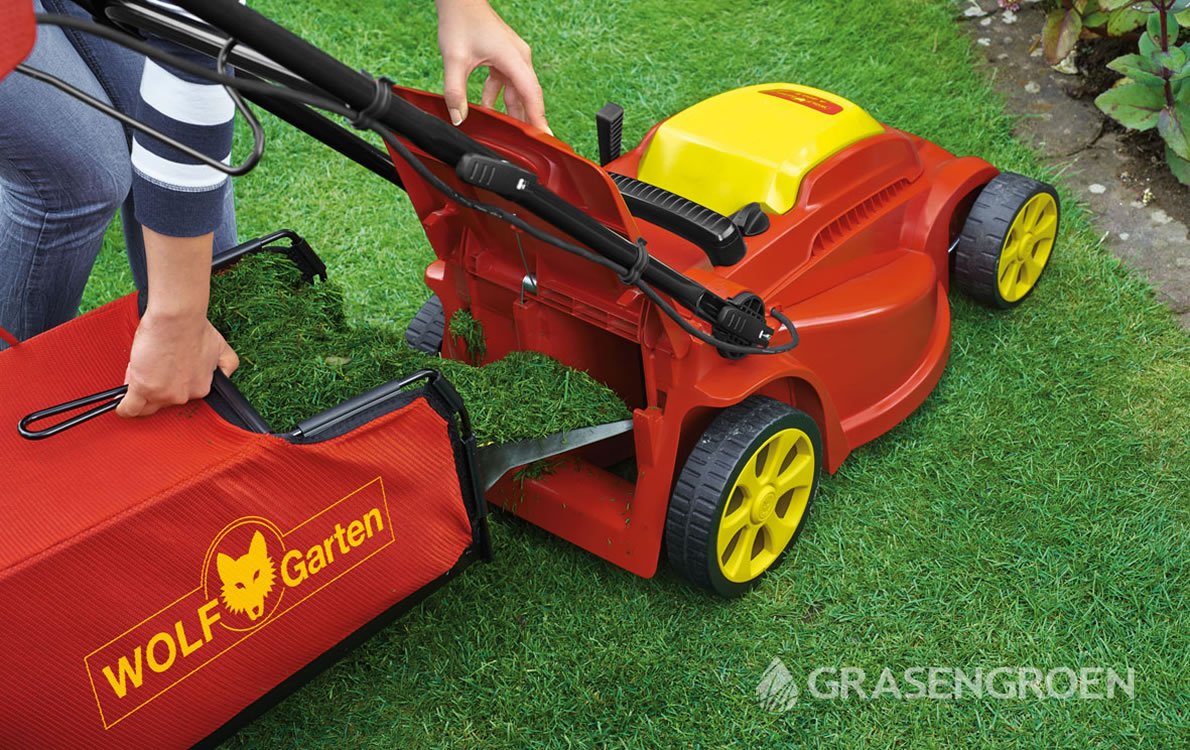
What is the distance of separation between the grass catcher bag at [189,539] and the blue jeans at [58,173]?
0.70 feet

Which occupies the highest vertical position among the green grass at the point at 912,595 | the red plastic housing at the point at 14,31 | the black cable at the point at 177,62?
the red plastic housing at the point at 14,31

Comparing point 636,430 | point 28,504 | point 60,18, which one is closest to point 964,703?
point 636,430

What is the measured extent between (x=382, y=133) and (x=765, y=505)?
2.82ft

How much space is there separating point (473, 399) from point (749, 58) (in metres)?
1.75

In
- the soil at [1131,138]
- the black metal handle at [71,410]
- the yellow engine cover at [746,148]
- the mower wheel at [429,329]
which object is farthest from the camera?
the soil at [1131,138]

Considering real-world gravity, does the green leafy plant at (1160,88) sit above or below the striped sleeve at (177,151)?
below

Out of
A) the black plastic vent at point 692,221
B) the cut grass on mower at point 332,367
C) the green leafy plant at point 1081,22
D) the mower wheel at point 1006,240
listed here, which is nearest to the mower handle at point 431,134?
the black plastic vent at point 692,221

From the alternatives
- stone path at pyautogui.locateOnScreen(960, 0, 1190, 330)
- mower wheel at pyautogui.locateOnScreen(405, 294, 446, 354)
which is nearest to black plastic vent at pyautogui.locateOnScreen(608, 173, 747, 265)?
mower wheel at pyautogui.locateOnScreen(405, 294, 446, 354)

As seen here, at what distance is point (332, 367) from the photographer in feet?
5.41

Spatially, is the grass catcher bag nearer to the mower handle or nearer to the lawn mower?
the lawn mower

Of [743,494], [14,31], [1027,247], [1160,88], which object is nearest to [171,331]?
[14,31]

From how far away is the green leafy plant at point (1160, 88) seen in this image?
2.53 meters

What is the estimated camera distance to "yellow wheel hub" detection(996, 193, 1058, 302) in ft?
7.74

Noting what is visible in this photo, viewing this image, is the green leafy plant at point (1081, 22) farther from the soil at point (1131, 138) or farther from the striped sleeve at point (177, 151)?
the striped sleeve at point (177, 151)
